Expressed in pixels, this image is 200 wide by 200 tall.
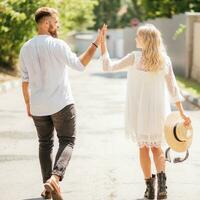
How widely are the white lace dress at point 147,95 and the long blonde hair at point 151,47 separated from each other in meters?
0.09

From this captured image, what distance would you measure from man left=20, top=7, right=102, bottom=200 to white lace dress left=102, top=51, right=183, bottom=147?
0.41 meters

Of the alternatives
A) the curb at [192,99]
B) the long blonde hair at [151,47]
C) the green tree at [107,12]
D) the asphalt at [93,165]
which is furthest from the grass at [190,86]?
the green tree at [107,12]

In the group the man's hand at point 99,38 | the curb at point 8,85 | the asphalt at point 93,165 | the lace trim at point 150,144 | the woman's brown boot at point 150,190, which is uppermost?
the man's hand at point 99,38

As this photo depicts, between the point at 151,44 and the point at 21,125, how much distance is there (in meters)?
5.98

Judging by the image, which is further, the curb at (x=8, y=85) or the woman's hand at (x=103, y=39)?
the curb at (x=8, y=85)

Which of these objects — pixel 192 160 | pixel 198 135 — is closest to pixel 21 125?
pixel 198 135

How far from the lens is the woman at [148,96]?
5.96 meters

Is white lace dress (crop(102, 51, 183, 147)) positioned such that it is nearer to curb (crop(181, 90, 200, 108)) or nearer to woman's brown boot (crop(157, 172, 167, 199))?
woman's brown boot (crop(157, 172, 167, 199))

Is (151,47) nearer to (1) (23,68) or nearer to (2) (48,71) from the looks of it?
(2) (48,71)

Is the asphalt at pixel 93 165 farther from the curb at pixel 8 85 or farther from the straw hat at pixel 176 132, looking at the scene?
the curb at pixel 8 85

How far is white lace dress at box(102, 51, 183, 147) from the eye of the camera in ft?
19.8

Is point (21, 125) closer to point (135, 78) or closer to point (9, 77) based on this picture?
point (135, 78)

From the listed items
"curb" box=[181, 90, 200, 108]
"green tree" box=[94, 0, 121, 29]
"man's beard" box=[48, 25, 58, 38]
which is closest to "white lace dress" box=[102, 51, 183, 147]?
"man's beard" box=[48, 25, 58, 38]

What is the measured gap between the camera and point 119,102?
1548cm
